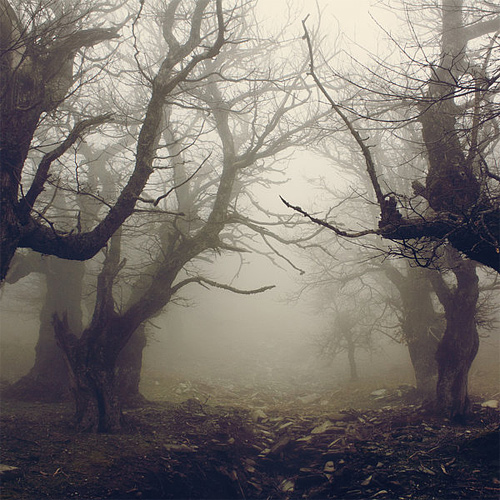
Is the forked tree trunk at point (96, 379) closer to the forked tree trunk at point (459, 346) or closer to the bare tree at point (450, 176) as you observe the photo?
the bare tree at point (450, 176)

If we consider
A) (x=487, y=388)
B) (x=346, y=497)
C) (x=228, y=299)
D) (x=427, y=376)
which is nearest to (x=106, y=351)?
(x=346, y=497)

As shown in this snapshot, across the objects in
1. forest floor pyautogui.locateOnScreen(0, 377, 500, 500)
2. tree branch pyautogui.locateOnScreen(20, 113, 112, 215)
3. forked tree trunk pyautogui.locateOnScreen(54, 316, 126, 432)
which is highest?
tree branch pyautogui.locateOnScreen(20, 113, 112, 215)

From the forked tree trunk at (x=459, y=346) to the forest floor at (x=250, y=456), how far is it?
49 cm

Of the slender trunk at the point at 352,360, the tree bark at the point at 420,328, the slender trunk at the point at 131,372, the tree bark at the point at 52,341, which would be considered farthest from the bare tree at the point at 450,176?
the slender trunk at the point at 352,360

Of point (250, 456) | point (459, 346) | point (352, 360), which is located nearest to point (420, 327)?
point (459, 346)

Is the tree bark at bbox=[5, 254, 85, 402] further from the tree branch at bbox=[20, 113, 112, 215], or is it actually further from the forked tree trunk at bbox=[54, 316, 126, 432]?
the tree branch at bbox=[20, 113, 112, 215]

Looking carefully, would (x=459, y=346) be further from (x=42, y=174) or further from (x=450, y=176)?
(x=42, y=174)

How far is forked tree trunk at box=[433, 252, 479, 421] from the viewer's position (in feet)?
24.7

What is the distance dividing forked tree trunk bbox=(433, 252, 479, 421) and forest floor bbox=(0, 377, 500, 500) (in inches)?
19.5

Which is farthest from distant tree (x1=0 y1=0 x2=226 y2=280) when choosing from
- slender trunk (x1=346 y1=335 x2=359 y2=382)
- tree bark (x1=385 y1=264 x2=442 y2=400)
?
slender trunk (x1=346 y1=335 x2=359 y2=382)

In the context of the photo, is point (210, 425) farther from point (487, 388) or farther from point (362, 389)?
point (487, 388)

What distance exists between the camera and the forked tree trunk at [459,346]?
7531mm

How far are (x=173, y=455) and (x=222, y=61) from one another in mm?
9280

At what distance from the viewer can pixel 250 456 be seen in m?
5.98
